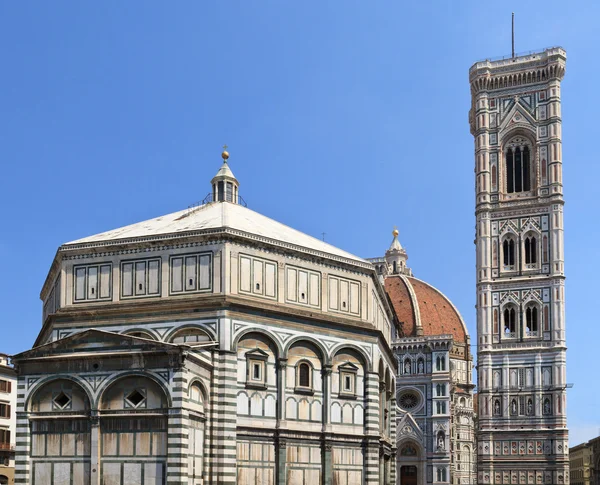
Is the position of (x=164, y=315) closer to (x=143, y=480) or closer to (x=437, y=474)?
(x=143, y=480)

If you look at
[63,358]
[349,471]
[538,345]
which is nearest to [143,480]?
[63,358]

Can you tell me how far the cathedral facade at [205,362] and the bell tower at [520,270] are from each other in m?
49.9

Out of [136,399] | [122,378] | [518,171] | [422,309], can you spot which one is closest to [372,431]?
[136,399]

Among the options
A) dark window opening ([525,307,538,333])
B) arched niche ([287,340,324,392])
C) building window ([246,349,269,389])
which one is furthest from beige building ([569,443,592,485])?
building window ([246,349,269,389])

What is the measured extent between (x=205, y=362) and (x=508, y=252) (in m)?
65.6

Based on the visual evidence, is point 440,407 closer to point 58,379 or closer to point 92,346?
point 92,346

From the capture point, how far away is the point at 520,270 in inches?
3792

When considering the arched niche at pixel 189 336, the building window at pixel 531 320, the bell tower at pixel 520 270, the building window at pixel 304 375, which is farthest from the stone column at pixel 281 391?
the building window at pixel 531 320

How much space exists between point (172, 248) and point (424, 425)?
71387mm

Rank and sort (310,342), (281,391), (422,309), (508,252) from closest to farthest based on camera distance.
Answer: (281,391) → (310,342) → (508,252) → (422,309)

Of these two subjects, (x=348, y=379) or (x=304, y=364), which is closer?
(x=304, y=364)

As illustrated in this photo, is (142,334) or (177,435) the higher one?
(142,334)

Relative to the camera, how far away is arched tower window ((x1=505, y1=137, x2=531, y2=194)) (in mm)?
98875

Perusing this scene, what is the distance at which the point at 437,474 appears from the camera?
106 metres
